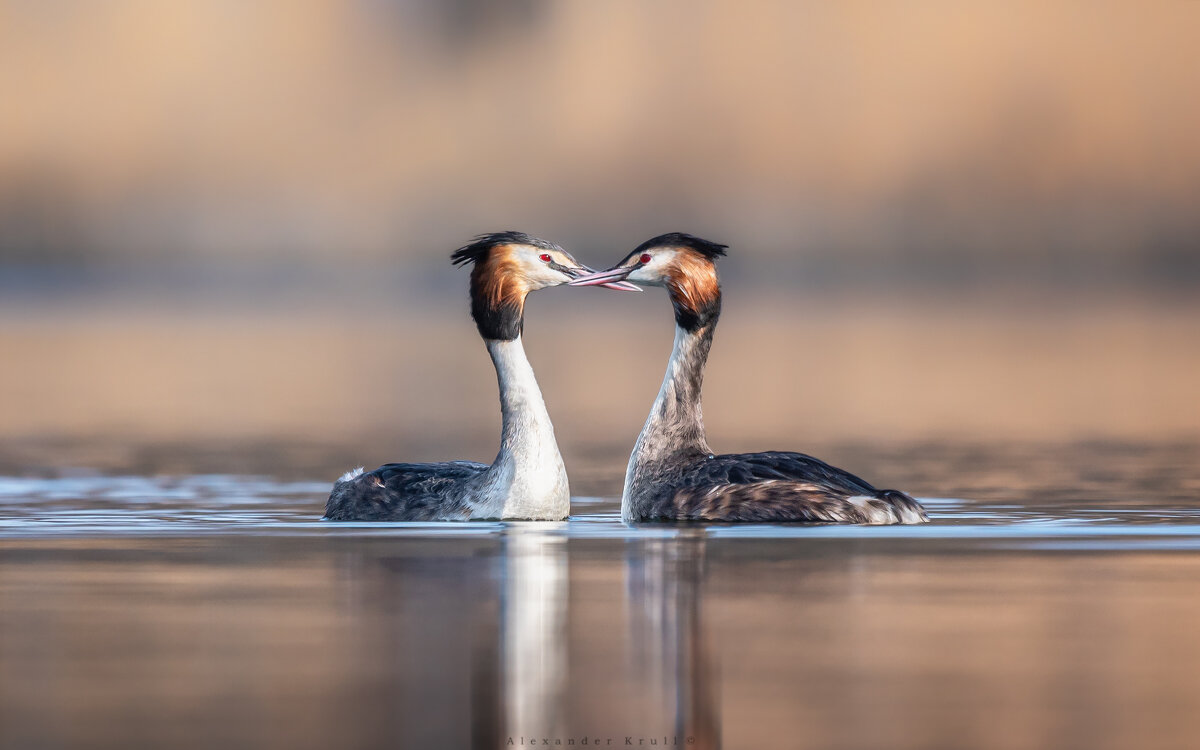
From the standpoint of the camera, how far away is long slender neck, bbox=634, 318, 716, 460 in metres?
18.2

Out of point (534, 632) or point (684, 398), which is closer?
point (534, 632)

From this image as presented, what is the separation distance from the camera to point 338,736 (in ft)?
31.3

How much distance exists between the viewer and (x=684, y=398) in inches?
727

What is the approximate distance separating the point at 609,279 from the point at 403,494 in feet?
6.87

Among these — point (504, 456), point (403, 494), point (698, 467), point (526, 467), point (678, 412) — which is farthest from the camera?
point (678, 412)

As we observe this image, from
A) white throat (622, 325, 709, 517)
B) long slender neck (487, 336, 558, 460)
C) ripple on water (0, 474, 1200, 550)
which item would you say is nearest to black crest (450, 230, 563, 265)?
long slender neck (487, 336, 558, 460)

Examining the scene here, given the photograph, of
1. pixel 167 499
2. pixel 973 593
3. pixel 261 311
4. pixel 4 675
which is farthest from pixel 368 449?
pixel 261 311

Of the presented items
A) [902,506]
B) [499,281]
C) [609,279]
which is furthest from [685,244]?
[902,506]

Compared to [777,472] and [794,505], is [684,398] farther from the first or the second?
[794,505]

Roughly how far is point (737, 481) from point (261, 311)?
7394 cm

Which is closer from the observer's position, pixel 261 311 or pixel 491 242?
pixel 491 242

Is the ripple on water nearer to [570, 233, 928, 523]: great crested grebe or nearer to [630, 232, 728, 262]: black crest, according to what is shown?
[570, 233, 928, 523]: great crested grebe

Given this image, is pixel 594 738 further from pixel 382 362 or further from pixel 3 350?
pixel 3 350

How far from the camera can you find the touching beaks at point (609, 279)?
17297 mm
